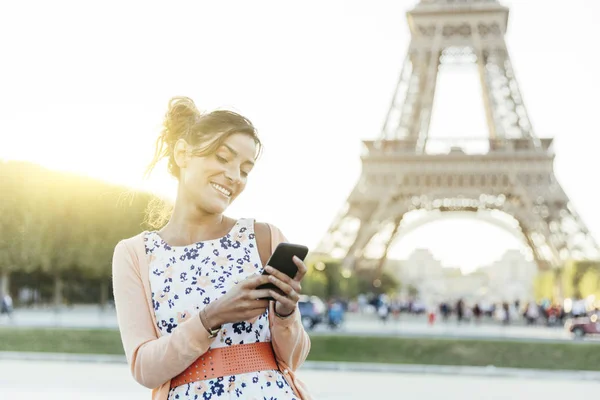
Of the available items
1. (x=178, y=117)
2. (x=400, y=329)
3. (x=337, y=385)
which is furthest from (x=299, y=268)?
(x=400, y=329)

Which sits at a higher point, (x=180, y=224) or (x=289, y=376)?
(x=180, y=224)

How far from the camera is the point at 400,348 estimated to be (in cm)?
1969

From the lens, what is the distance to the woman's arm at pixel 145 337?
2184 millimetres

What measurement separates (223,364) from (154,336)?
0.66 ft

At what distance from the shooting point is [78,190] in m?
32.7

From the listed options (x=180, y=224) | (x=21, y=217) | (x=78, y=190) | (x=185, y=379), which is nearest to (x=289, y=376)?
(x=185, y=379)

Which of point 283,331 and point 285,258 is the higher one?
point 285,258

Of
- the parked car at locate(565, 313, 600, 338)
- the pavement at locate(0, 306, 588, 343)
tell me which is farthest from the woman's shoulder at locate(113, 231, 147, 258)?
the parked car at locate(565, 313, 600, 338)

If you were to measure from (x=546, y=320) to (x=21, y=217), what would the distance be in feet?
67.5

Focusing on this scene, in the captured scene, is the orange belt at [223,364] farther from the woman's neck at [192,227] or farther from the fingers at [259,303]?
the woman's neck at [192,227]

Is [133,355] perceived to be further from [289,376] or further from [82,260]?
[82,260]

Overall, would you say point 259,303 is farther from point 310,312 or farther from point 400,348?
point 310,312

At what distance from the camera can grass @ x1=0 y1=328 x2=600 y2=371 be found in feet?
62.1

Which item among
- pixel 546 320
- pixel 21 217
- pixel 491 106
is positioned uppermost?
pixel 491 106
